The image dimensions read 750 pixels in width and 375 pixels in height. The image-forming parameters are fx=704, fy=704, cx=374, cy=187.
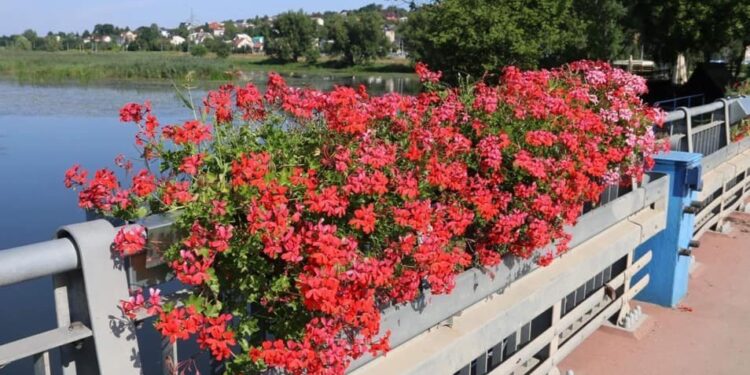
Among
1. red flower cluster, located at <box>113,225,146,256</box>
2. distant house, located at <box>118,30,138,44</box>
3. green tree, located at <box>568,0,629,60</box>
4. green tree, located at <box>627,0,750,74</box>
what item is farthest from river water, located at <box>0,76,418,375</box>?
distant house, located at <box>118,30,138,44</box>

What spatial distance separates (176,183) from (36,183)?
33.6 feet

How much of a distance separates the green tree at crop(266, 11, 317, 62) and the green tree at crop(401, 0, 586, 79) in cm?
5462

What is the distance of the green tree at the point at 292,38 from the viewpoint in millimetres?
79500

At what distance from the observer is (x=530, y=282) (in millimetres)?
3562

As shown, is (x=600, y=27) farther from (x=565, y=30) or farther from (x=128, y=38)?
(x=128, y=38)

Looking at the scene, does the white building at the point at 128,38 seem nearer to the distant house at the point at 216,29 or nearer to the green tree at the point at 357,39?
the distant house at the point at 216,29

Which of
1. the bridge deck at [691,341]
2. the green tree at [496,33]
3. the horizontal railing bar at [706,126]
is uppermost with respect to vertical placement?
the green tree at [496,33]

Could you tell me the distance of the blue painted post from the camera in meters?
5.22

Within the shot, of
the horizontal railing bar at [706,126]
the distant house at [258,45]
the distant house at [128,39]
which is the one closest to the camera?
the horizontal railing bar at [706,126]

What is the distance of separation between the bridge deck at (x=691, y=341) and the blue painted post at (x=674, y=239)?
14cm

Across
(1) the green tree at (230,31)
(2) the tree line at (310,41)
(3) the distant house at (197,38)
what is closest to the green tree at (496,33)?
(2) the tree line at (310,41)

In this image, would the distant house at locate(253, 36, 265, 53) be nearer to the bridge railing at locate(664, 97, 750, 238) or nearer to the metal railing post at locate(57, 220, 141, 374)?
the bridge railing at locate(664, 97, 750, 238)

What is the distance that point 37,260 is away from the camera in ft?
5.45

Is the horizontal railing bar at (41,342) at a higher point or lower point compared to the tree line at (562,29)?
lower
